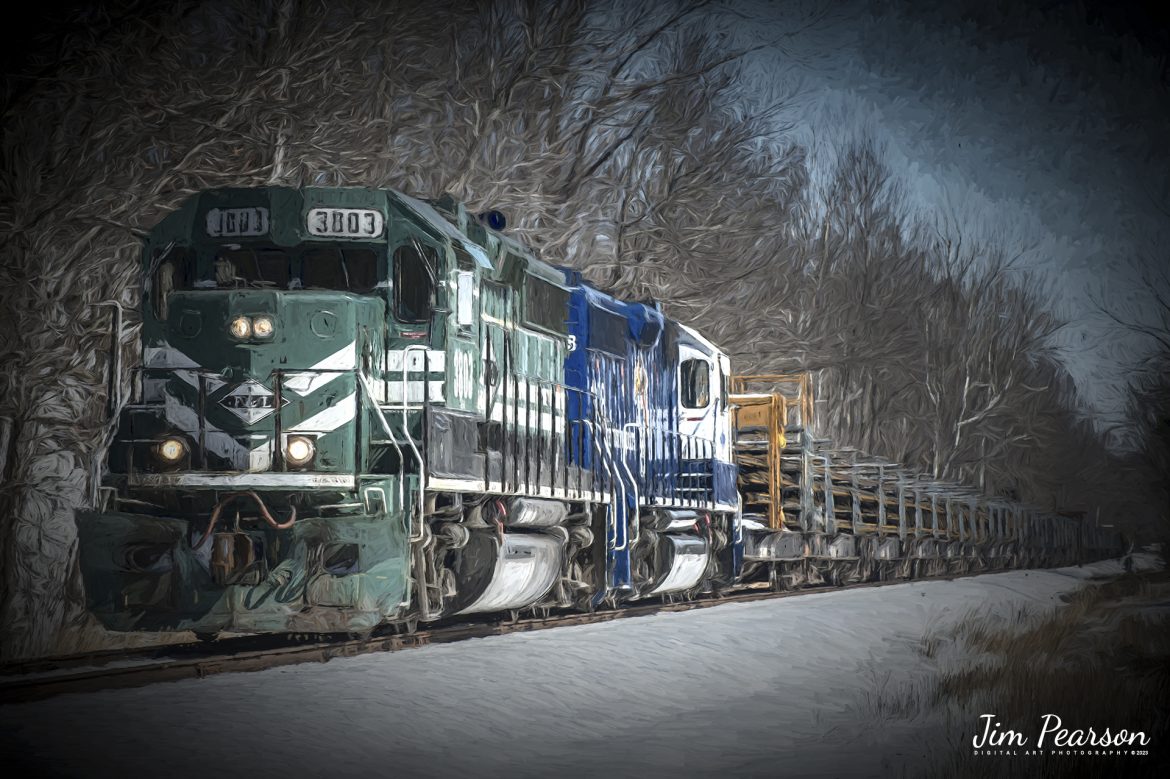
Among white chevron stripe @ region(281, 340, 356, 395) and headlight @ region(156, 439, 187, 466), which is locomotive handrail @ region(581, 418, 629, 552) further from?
headlight @ region(156, 439, 187, 466)

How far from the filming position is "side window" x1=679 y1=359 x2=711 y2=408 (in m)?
17.4

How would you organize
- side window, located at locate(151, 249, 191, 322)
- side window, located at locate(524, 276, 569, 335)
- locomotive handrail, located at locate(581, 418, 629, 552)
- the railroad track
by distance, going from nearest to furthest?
the railroad track → side window, located at locate(151, 249, 191, 322) → side window, located at locate(524, 276, 569, 335) → locomotive handrail, located at locate(581, 418, 629, 552)

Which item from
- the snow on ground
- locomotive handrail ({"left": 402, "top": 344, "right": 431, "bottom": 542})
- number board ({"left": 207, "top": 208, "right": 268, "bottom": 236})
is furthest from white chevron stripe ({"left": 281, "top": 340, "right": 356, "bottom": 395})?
the snow on ground

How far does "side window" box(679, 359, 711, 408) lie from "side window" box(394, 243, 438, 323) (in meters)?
7.13

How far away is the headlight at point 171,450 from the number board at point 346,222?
1990 millimetres

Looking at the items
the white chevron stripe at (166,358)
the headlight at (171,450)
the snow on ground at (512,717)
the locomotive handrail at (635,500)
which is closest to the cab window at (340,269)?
the white chevron stripe at (166,358)

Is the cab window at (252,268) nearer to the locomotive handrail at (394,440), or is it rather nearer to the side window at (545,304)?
the locomotive handrail at (394,440)

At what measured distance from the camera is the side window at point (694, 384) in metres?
17.4

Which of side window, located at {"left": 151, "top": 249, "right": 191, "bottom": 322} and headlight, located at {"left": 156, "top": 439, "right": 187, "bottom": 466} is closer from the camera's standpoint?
headlight, located at {"left": 156, "top": 439, "right": 187, "bottom": 466}


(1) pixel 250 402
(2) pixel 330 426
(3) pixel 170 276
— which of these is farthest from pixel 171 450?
(3) pixel 170 276

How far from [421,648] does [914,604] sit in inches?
317

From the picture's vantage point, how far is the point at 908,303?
4325 cm

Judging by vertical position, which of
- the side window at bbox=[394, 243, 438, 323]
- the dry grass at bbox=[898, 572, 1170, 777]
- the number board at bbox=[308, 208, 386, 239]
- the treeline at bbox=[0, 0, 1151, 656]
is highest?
the treeline at bbox=[0, 0, 1151, 656]

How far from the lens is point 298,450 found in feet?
33.2
